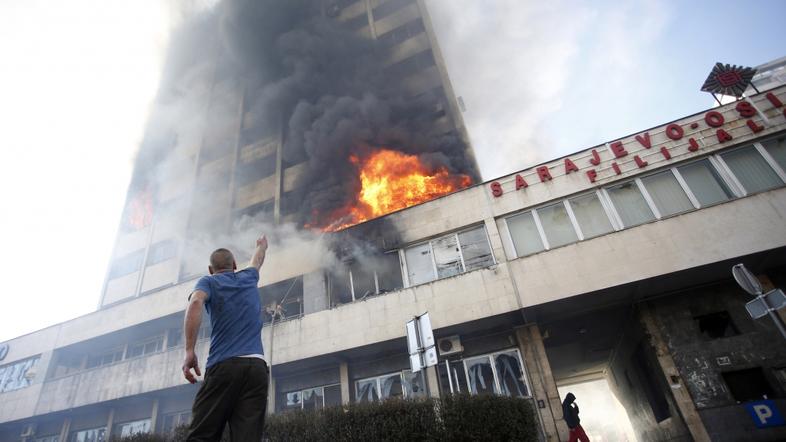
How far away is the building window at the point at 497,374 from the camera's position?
12109 millimetres

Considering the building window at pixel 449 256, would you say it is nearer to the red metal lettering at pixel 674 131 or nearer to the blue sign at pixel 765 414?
the red metal lettering at pixel 674 131

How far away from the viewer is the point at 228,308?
3283mm

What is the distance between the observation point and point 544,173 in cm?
1351

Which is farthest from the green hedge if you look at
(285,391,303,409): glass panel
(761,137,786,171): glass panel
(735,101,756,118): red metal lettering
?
(735,101,756,118): red metal lettering

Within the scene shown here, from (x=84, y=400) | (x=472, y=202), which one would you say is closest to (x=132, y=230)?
(x=84, y=400)

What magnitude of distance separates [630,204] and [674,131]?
2.94 meters

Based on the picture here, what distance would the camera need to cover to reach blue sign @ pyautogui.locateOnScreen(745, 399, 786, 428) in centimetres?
956

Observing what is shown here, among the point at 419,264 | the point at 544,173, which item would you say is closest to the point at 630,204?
the point at 544,173

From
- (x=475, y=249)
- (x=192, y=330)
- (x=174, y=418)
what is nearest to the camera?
(x=192, y=330)

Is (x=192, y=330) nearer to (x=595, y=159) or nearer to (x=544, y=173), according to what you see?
(x=544, y=173)

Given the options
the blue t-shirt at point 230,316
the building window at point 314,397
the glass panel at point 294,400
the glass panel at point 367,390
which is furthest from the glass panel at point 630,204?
the glass panel at point 294,400

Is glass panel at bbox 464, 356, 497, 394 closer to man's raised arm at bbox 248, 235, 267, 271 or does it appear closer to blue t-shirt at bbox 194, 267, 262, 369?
man's raised arm at bbox 248, 235, 267, 271

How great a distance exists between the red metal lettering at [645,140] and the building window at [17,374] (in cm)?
3177

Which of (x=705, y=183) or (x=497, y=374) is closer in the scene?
(x=705, y=183)
